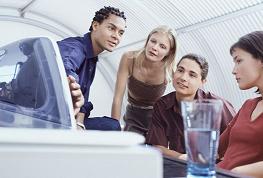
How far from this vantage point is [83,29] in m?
7.46

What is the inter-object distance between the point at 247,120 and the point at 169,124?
2.10 feet

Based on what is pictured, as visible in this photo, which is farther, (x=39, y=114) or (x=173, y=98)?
(x=173, y=98)

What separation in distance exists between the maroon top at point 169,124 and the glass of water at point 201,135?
141 centimetres

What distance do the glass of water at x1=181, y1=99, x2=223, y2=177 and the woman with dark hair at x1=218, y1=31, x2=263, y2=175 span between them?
94cm

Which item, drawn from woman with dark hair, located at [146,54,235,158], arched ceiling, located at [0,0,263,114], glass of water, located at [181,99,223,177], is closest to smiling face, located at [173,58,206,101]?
woman with dark hair, located at [146,54,235,158]

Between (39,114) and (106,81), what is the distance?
7099 millimetres

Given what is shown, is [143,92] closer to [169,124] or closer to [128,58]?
[128,58]

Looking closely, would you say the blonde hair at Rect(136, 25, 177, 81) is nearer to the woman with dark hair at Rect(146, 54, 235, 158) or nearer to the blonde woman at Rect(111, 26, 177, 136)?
the blonde woman at Rect(111, 26, 177, 136)

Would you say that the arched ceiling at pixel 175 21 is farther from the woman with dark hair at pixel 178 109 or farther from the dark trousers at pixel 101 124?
the dark trousers at pixel 101 124

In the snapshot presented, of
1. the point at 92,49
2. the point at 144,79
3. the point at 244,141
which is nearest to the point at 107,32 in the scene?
the point at 92,49

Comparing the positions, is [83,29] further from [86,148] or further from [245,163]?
[86,148]

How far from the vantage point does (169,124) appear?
2.38 m

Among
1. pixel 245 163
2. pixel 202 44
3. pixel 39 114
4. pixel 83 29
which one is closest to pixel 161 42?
pixel 245 163

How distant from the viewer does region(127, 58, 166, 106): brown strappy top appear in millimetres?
2928
